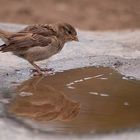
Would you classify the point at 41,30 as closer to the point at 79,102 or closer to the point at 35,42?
the point at 35,42

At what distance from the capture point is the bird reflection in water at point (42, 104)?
18.3ft

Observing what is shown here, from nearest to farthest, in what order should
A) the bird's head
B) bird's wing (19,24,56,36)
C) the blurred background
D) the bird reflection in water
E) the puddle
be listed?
the puddle, the bird reflection in water, bird's wing (19,24,56,36), the bird's head, the blurred background

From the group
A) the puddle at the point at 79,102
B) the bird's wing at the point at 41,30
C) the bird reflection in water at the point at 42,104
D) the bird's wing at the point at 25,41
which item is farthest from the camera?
the bird's wing at the point at 41,30

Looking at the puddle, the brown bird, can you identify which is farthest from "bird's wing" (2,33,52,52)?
the puddle

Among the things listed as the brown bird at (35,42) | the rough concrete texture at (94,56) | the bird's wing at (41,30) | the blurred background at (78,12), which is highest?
the bird's wing at (41,30)

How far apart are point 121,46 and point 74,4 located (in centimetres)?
Result: 662

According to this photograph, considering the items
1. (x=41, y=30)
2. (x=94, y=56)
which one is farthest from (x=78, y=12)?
(x=41, y=30)

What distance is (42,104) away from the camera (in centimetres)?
593

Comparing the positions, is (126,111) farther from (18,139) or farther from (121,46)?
(121,46)

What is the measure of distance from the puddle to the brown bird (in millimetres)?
359

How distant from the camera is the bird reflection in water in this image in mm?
5574

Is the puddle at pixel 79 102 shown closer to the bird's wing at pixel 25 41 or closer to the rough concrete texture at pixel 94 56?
the rough concrete texture at pixel 94 56

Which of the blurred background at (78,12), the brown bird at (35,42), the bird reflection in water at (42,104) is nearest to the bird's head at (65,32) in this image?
the brown bird at (35,42)

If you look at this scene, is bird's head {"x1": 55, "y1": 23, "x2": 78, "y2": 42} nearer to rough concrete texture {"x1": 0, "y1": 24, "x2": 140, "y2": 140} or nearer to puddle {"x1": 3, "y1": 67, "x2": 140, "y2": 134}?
rough concrete texture {"x1": 0, "y1": 24, "x2": 140, "y2": 140}
